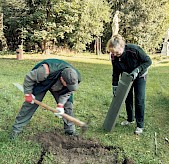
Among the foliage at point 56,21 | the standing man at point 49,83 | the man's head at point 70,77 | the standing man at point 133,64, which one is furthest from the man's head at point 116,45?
the foliage at point 56,21

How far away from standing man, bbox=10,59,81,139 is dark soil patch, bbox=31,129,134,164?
0.44 m

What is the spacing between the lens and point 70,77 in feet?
12.5

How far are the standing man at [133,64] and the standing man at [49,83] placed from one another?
764 millimetres

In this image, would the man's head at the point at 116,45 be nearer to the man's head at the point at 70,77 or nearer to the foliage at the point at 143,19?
the man's head at the point at 70,77

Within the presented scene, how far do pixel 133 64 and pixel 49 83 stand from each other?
1.35m

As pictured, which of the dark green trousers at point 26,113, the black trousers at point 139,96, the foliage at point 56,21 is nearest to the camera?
the dark green trousers at point 26,113

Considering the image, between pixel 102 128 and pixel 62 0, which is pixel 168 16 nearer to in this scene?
pixel 62 0

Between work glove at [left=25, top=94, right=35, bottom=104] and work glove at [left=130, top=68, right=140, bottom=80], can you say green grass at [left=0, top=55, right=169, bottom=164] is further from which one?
work glove at [left=130, top=68, right=140, bottom=80]

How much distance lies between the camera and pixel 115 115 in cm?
487

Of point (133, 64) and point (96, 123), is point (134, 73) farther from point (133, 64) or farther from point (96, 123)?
point (96, 123)

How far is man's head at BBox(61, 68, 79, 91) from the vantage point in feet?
12.6

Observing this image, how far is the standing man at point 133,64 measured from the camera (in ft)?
14.6

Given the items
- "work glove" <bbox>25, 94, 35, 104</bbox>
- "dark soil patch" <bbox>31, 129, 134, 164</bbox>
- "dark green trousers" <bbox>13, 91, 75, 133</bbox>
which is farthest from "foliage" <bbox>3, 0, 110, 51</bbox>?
"work glove" <bbox>25, 94, 35, 104</bbox>

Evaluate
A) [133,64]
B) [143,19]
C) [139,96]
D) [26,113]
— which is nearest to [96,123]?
[139,96]
